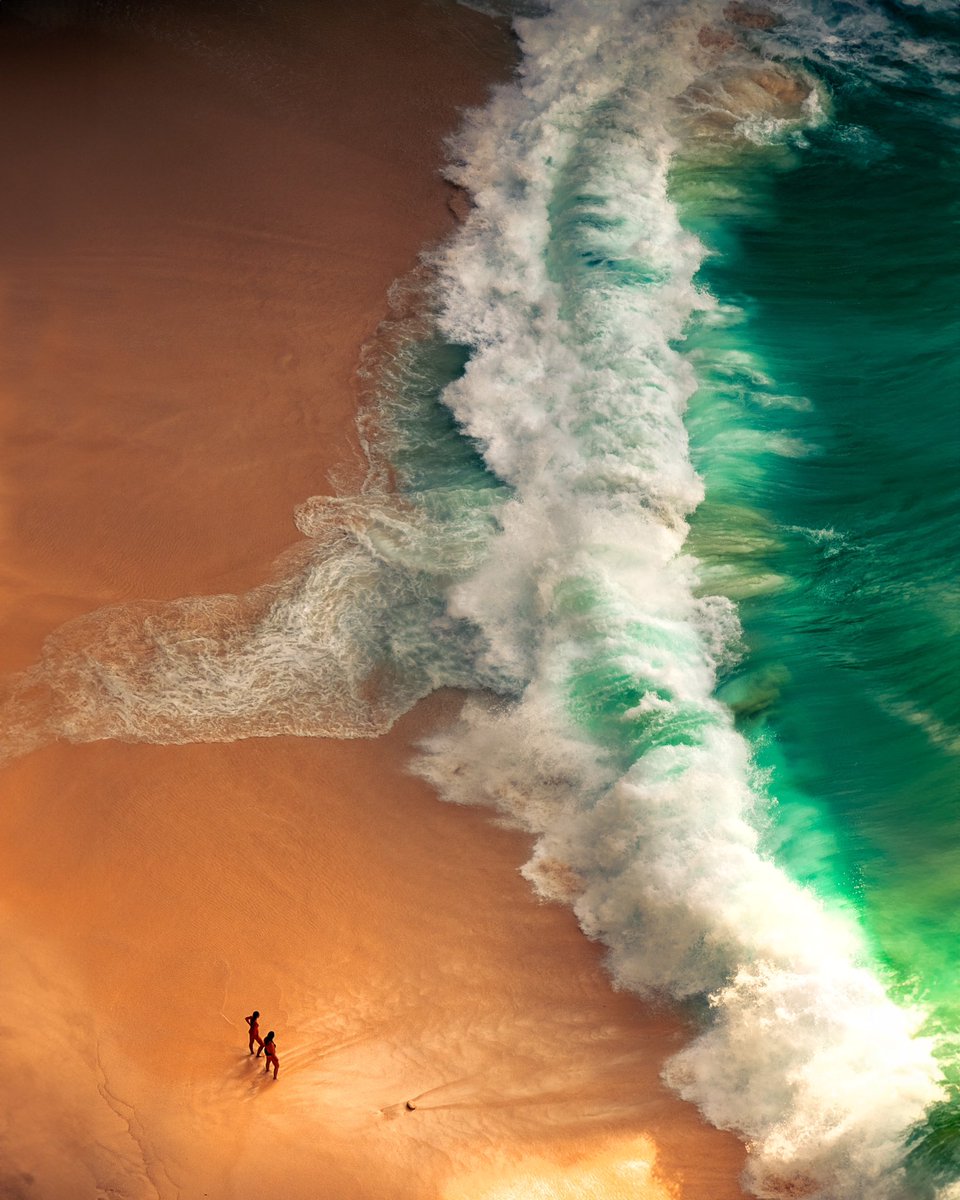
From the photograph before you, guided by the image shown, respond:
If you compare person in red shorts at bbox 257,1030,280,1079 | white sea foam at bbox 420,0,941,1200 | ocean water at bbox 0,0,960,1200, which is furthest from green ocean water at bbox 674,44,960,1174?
person in red shorts at bbox 257,1030,280,1079

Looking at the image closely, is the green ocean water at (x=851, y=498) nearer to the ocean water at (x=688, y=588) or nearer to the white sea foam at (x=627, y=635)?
the ocean water at (x=688, y=588)

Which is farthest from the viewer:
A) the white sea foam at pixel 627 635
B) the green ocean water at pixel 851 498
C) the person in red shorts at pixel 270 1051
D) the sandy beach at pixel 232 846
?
the green ocean water at pixel 851 498

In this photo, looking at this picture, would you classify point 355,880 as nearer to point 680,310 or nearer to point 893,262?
point 680,310

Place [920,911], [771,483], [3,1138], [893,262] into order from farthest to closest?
[893,262]
[771,483]
[920,911]
[3,1138]

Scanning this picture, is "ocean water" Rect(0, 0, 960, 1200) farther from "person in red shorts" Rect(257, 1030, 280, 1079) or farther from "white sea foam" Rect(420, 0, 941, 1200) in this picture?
"person in red shorts" Rect(257, 1030, 280, 1079)

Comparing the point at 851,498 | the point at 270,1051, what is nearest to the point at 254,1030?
the point at 270,1051

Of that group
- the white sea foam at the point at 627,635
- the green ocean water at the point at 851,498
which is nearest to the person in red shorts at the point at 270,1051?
the white sea foam at the point at 627,635

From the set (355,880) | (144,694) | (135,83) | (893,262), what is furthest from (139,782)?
(893,262)
